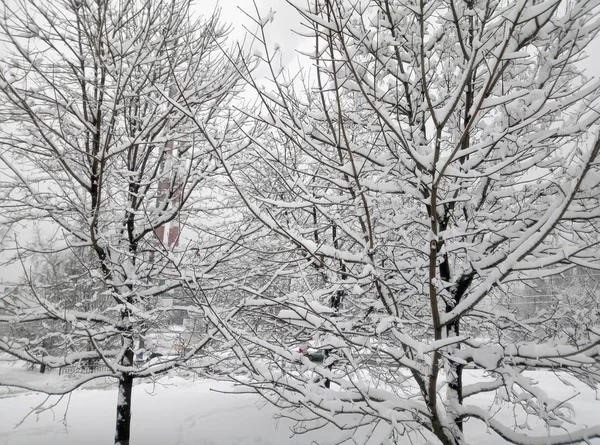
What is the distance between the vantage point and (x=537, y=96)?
2.40 m

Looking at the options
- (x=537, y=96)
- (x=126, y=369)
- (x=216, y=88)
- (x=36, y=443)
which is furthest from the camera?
(x=36, y=443)

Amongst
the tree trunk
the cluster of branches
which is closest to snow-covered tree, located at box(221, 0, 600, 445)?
the cluster of branches

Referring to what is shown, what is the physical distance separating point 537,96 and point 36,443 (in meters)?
7.65

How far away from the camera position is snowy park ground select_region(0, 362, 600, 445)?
5.80 m

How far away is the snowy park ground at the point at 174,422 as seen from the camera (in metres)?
5.80

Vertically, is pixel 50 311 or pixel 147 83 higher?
pixel 147 83

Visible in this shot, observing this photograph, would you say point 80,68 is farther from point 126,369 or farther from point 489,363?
point 489,363

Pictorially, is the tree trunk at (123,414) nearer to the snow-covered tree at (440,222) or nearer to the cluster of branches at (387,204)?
the cluster of branches at (387,204)

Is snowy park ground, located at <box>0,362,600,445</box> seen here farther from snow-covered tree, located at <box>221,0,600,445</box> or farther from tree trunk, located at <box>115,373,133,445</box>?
snow-covered tree, located at <box>221,0,600,445</box>

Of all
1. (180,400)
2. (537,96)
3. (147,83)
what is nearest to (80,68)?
(147,83)

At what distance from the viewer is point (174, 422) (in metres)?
6.91

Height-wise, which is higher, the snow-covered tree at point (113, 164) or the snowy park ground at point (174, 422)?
the snow-covered tree at point (113, 164)

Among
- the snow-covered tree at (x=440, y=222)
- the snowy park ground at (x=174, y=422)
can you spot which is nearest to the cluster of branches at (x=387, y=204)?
the snow-covered tree at (x=440, y=222)

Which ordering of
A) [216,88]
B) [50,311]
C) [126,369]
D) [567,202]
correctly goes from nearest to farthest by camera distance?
[567,202] → [50,311] → [126,369] → [216,88]
